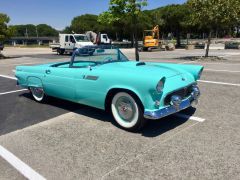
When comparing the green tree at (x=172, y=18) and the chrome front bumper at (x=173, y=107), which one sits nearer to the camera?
the chrome front bumper at (x=173, y=107)

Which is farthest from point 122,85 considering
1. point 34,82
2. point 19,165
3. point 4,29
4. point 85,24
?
point 85,24

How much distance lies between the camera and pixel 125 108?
14.6ft

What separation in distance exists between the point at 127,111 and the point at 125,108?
0.06m

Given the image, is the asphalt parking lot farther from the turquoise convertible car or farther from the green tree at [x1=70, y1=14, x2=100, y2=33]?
the green tree at [x1=70, y1=14, x2=100, y2=33]

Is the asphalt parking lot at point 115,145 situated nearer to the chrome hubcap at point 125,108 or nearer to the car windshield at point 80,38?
the chrome hubcap at point 125,108

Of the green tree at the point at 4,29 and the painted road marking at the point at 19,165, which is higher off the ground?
the green tree at the point at 4,29

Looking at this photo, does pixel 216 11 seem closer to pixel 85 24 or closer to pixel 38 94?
pixel 38 94

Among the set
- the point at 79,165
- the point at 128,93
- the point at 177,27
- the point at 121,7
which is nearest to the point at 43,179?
the point at 79,165

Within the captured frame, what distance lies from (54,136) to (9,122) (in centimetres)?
132

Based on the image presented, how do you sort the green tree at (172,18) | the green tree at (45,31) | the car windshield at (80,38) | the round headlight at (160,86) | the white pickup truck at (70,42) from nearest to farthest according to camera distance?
the round headlight at (160,86)
the white pickup truck at (70,42)
the car windshield at (80,38)
the green tree at (172,18)
the green tree at (45,31)

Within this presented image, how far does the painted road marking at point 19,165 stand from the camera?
318 cm

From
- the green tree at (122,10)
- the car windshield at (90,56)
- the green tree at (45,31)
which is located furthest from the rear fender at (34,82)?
the green tree at (45,31)

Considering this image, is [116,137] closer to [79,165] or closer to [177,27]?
[79,165]

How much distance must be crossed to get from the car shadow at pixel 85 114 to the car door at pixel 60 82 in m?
0.40
